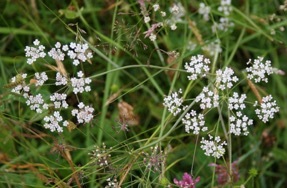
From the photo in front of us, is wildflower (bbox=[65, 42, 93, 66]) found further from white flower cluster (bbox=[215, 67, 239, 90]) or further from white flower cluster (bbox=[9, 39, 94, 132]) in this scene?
white flower cluster (bbox=[215, 67, 239, 90])


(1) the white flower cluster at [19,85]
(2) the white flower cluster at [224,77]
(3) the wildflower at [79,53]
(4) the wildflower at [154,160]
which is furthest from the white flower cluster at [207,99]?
(1) the white flower cluster at [19,85]

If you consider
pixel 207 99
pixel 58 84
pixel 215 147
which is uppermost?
pixel 58 84

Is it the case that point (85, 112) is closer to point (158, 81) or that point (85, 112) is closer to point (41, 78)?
point (41, 78)

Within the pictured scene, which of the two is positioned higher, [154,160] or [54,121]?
[54,121]

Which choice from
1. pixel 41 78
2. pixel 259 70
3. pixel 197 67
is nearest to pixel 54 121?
pixel 41 78

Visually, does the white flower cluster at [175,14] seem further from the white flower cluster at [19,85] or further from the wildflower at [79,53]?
the white flower cluster at [19,85]

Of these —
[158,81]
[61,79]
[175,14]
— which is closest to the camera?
[61,79]

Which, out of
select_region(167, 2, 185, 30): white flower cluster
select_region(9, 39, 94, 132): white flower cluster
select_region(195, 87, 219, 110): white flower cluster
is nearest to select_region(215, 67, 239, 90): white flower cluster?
select_region(195, 87, 219, 110): white flower cluster

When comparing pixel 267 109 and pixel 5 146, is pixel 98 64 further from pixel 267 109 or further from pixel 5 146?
pixel 267 109

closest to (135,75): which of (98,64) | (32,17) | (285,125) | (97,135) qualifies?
(98,64)

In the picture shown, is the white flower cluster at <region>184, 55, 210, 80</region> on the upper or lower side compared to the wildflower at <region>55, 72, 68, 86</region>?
lower

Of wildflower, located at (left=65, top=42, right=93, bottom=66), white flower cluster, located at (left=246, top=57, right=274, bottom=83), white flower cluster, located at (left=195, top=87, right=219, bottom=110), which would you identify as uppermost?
wildflower, located at (left=65, top=42, right=93, bottom=66)
